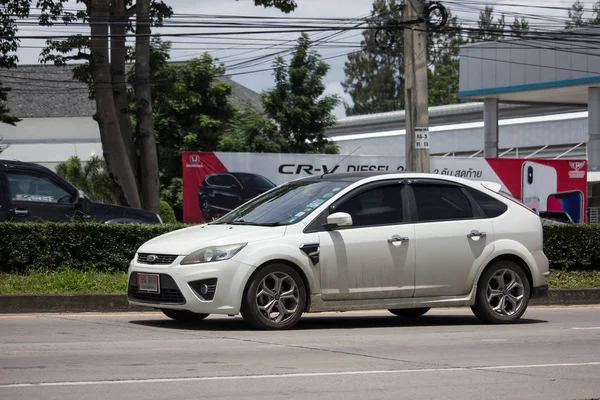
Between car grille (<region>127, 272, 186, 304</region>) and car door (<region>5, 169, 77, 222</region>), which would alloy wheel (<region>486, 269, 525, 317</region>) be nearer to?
car grille (<region>127, 272, 186, 304</region>)

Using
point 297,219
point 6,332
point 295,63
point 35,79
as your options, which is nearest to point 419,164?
point 297,219

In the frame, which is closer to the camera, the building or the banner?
the banner

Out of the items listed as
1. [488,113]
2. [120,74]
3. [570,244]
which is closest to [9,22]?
Answer: [120,74]

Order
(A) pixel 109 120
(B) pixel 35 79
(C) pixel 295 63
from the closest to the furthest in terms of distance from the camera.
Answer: (A) pixel 109 120
(C) pixel 295 63
(B) pixel 35 79

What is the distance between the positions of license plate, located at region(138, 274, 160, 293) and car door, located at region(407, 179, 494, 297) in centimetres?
293

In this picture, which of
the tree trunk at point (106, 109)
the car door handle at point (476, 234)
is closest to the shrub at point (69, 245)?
the car door handle at point (476, 234)

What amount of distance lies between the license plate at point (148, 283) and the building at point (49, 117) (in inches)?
2092

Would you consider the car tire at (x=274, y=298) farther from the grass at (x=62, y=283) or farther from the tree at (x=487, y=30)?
the tree at (x=487, y=30)

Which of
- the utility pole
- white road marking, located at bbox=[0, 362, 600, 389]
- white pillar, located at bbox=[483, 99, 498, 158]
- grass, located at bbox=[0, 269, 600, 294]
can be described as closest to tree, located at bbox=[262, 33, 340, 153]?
white pillar, located at bbox=[483, 99, 498, 158]

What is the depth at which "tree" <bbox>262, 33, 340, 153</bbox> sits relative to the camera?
3953cm

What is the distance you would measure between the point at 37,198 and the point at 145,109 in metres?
6.90

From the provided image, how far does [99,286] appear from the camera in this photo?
14.1 meters

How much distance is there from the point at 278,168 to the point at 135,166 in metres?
3.91

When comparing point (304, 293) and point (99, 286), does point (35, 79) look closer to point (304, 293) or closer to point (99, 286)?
point (99, 286)
